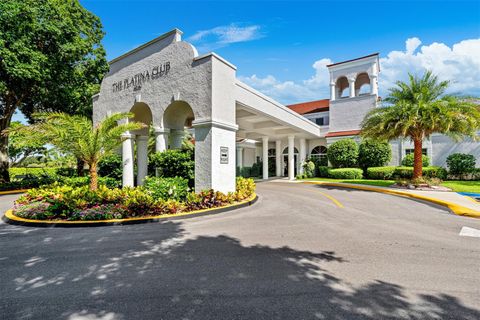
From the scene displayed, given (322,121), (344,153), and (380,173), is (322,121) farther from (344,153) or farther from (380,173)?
(380,173)

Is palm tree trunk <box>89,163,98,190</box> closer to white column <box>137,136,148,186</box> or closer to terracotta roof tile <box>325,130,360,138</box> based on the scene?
white column <box>137,136,148,186</box>

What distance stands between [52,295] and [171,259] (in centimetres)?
175

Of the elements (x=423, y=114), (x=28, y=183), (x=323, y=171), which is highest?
(x=423, y=114)

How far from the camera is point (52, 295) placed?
130 inches

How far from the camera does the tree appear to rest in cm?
1314

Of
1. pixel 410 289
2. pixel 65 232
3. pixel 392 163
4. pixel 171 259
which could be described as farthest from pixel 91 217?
pixel 392 163

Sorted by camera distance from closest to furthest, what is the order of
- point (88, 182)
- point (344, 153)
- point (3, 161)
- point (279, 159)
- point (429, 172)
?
point (88, 182) < point (3, 161) < point (429, 172) < point (344, 153) < point (279, 159)

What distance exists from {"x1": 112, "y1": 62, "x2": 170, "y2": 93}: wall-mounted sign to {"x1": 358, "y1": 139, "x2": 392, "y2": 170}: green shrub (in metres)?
18.6

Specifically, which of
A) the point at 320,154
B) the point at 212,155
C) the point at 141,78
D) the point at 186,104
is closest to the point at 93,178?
the point at 212,155

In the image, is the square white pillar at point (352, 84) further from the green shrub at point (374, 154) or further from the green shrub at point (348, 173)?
the green shrub at point (348, 173)

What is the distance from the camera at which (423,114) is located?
44.8 feet

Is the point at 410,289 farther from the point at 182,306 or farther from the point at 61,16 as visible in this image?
the point at 61,16

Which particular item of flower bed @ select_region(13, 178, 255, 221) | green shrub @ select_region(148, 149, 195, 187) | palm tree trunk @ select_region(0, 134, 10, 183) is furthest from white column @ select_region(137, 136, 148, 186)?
palm tree trunk @ select_region(0, 134, 10, 183)

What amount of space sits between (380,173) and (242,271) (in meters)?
20.1
